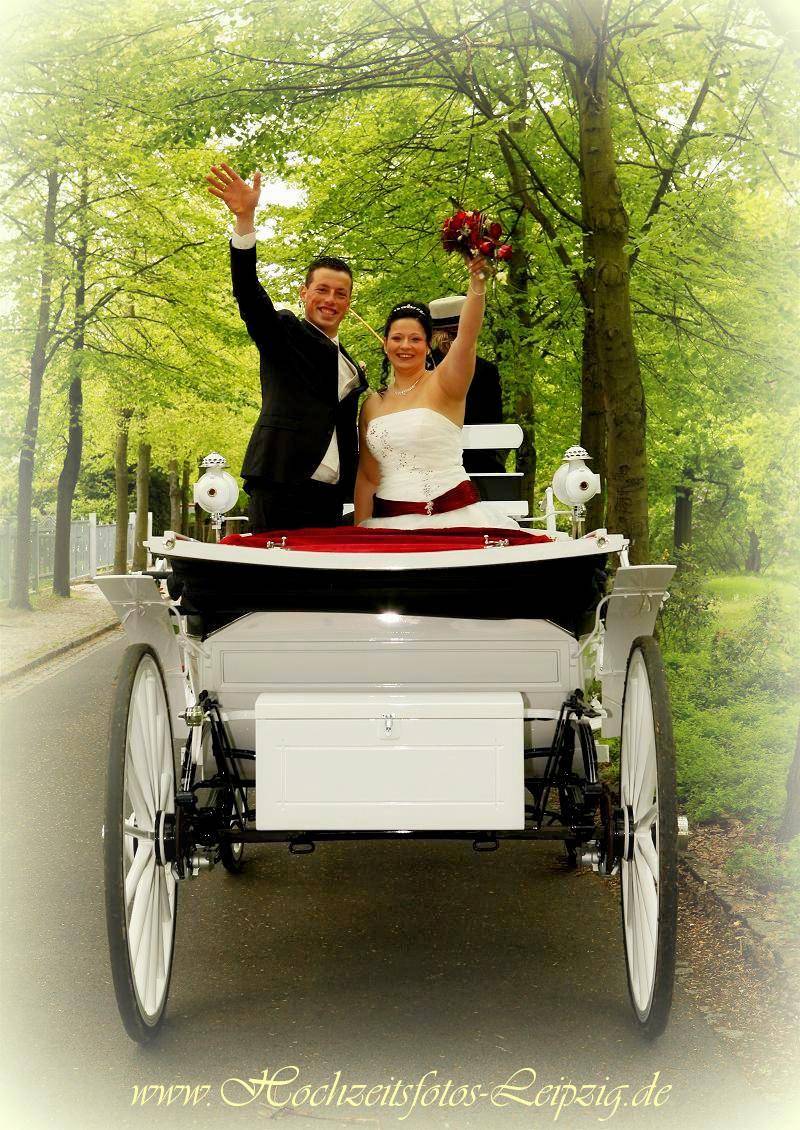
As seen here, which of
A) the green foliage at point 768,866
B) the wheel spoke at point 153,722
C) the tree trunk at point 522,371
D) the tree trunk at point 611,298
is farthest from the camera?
the tree trunk at point 522,371

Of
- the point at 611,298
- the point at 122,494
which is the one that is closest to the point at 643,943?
the point at 611,298

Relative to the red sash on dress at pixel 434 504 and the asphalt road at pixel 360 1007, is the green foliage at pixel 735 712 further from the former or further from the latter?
the red sash on dress at pixel 434 504

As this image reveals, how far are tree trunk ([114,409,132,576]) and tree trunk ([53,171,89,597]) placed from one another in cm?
469

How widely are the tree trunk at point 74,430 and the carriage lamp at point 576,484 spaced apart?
17.2m

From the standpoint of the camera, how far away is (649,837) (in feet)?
13.5

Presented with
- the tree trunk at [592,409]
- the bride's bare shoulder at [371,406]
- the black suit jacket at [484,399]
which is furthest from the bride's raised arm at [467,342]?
the tree trunk at [592,409]

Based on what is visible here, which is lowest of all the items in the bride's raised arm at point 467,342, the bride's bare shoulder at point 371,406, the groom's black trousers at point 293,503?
the groom's black trousers at point 293,503

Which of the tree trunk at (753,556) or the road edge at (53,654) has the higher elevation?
the tree trunk at (753,556)

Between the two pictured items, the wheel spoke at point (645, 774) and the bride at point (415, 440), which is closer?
the wheel spoke at point (645, 774)

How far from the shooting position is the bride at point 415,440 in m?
5.01

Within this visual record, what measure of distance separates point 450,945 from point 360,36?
8.19m

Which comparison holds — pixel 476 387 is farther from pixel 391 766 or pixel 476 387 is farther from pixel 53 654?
pixel 53 654

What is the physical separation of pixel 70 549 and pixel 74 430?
8081mm

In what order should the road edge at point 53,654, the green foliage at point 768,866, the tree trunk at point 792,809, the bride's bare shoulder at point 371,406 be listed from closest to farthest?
1. the bride's bare shoulder at point 371,406
2. the green foliage at point 768,866
3. the tree trunk at point 792,809
4. the road edge at point 53,654
